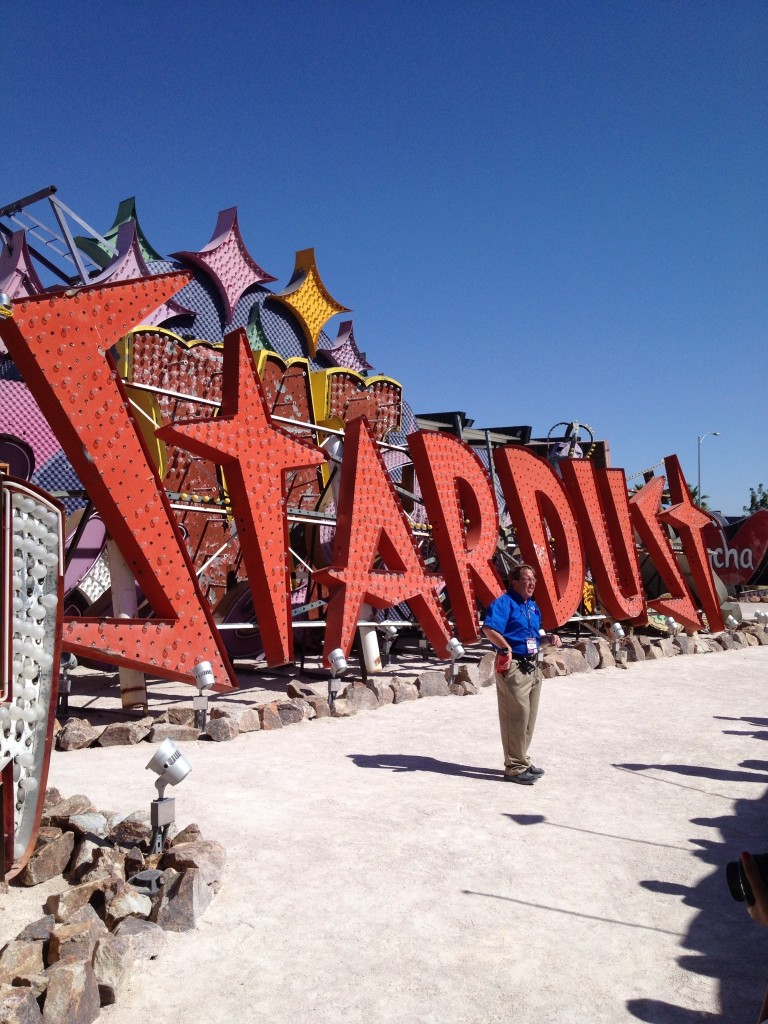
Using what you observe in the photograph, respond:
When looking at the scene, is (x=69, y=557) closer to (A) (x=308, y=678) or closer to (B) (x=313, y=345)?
(A) (x=308, y=678)

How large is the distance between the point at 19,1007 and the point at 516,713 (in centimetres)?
448

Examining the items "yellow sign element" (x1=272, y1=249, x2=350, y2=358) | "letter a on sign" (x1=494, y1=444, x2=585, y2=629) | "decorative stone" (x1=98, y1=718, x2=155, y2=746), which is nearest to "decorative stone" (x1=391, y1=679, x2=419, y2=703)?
"decorative stone" (x1=98, y1=718, x2=155, y2=746)

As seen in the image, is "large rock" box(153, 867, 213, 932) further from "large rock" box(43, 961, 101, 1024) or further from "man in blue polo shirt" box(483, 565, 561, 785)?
"man in blue polo shirt" box(483, 565, 561, 785)

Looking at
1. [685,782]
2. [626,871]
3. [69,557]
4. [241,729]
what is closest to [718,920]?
[626,871]

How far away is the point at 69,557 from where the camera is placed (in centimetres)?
1309

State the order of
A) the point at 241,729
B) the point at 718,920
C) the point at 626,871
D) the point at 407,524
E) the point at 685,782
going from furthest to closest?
the point at 407,524
the point at 241,729
the point at 685,782
the point at 626,871
the point at 718,920

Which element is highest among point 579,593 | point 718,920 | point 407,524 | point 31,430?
point 31,430

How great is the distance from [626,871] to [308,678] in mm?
8507

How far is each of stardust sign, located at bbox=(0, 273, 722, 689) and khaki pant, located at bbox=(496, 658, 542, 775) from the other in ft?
11.9

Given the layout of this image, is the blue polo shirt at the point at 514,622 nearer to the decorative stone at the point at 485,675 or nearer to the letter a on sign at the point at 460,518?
the decorative stone at the point at 485,675

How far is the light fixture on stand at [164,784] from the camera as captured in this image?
4.98 meters

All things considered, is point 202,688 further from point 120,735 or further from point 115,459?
point 115,459

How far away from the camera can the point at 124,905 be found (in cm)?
415

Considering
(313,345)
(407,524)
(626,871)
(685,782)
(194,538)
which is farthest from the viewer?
(313,345)
